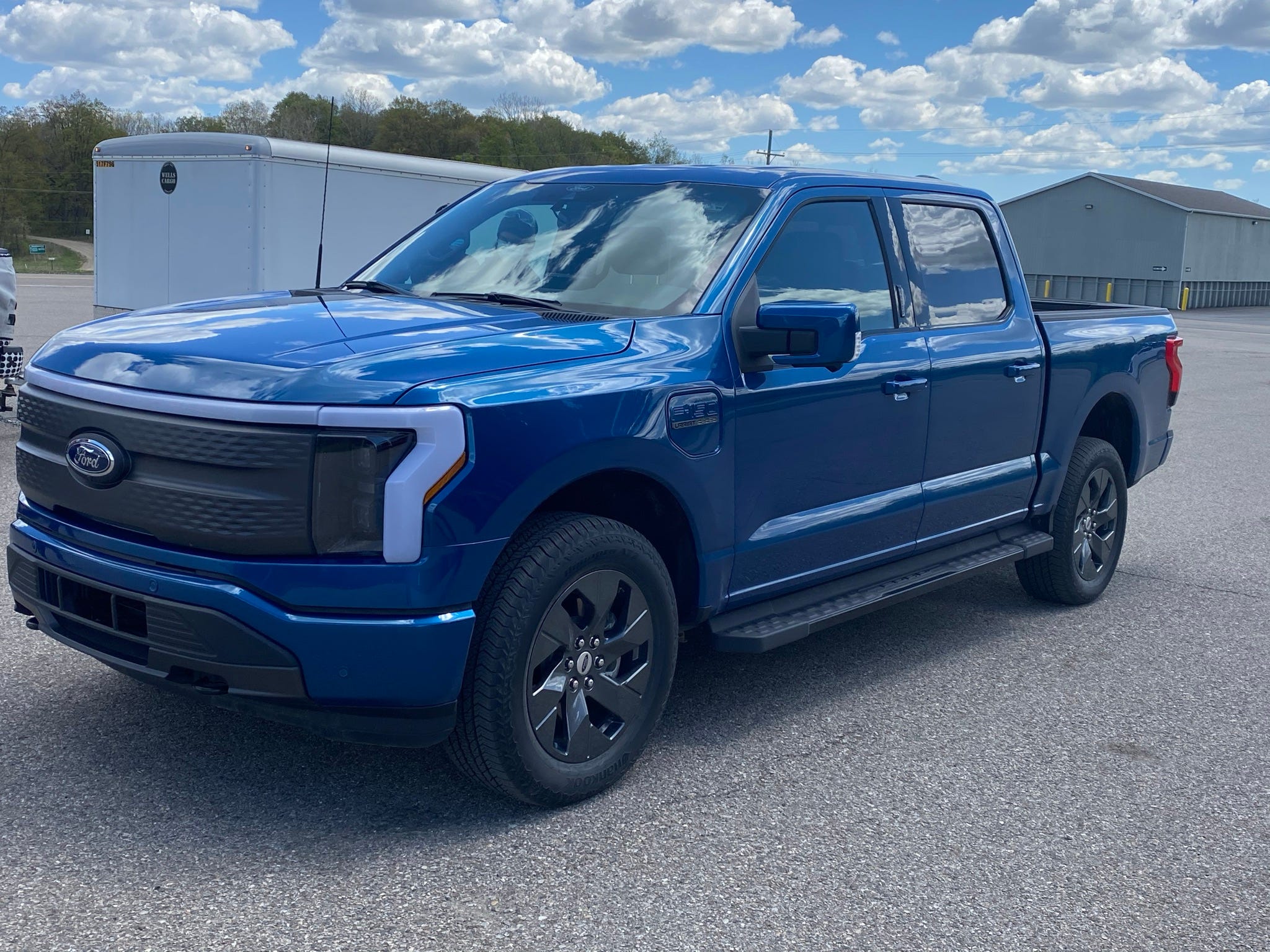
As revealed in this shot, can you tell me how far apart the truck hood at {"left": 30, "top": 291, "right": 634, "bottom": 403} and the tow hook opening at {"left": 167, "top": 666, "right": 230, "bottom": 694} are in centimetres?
72

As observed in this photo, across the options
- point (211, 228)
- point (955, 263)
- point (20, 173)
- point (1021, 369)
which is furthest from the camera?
point (20, 173)

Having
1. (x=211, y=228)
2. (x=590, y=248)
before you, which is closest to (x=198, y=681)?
(x=590, y=248)

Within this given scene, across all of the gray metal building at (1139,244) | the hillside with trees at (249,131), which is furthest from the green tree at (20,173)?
the gray metal building at (1139,244)

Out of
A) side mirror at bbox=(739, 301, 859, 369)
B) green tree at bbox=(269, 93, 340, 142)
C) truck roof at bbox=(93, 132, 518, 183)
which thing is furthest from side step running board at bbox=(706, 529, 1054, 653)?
green tree at bbox=(269, 93, 340, 142)

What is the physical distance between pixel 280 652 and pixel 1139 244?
6170 cm

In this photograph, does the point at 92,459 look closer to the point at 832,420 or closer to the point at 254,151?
the point at 832,420

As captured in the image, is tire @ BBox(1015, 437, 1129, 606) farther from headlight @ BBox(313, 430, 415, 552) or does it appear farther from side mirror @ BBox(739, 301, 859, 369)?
headlight @ BBox(313, 430, 415, 552)

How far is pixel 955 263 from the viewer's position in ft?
17.7

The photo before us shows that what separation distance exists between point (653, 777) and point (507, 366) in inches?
55.2

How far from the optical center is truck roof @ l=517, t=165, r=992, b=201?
183 inches

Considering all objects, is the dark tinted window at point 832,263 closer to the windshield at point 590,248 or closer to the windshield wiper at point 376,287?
the windshield at point 590,248

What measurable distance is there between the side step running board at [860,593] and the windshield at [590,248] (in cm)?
105

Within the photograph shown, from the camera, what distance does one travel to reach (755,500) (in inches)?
165

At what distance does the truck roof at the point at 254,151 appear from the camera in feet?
41.0
